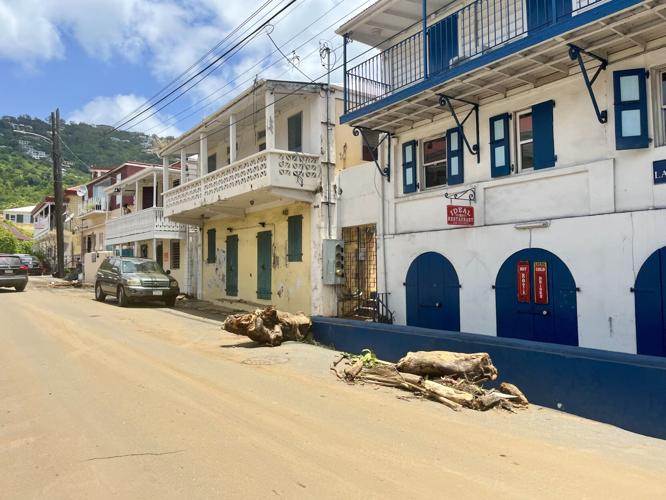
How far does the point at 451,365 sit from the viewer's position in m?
7.44

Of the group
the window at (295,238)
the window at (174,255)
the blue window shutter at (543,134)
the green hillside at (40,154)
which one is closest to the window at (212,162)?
the window at (174,255)

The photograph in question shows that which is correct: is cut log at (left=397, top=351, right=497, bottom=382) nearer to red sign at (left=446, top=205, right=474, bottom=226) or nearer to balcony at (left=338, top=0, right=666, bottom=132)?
red sign at (left=446, top=205, right=474, bottom=226)

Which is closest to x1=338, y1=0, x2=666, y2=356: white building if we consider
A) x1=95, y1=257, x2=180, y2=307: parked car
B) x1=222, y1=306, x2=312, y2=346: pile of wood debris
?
x1=222, y1=306, x2=312, y2=346: pile of wood debris

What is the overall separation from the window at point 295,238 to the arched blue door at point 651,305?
30.9 feet

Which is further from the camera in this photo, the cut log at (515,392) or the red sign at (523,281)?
the red sign at (523,281)

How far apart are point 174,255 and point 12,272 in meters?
7.40

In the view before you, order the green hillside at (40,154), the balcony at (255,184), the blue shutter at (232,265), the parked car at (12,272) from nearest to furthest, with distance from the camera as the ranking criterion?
the balcony at (255,184) < the blue shutter at (232,265) < the parked car at (12,272) < the green hillside at (40,154)

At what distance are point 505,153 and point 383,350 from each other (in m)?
4.37

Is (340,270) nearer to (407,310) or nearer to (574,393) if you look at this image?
(407,310)

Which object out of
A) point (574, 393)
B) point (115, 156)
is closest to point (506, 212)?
point (574, 393)

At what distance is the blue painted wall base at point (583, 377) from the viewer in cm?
572

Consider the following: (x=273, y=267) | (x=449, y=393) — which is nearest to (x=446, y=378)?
(x=449, y=393)

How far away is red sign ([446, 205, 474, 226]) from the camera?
33.6ft

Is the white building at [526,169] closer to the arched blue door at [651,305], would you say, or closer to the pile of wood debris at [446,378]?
the arched blue door at [651,305]
